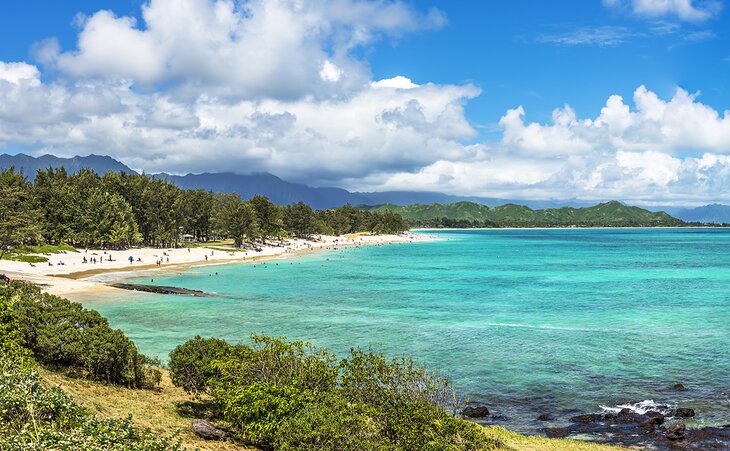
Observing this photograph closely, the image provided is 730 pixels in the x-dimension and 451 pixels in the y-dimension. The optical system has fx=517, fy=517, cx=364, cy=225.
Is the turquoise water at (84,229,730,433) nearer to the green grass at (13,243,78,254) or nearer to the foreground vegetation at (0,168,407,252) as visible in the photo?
the foreground vegetation at (0,168,407,252)

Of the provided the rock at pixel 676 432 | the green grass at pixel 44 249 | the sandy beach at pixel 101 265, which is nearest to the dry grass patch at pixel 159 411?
the rock at pixel 676 432

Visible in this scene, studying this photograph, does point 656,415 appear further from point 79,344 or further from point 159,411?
point 79,344

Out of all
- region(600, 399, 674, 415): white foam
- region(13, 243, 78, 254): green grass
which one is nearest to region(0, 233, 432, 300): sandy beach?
region(13, 243, 78, 254): green grass

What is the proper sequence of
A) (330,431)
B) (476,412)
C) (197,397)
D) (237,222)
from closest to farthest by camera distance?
1. (330,431)
2. (197,397)
3. (476,412)
4. (237,222)

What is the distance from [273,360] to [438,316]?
38.5 meters

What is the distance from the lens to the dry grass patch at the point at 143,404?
20.1m

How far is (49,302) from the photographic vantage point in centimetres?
3009

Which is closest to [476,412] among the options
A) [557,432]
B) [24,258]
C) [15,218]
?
[557,432]

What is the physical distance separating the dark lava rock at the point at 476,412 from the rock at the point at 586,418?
4670mm

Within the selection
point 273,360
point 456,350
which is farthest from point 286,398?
point 456,350

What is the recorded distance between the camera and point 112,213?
395 ft

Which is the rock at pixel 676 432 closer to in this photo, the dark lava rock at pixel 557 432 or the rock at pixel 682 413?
the rock at pixel 682 413

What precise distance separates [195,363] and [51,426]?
13360 millimetres

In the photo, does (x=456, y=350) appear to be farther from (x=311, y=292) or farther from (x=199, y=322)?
(x=311, y=292)
